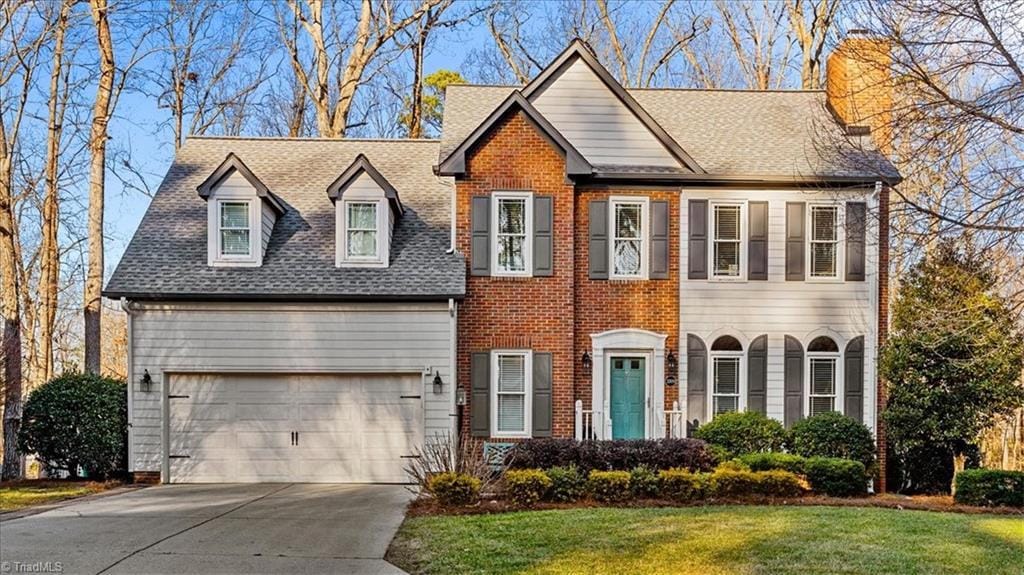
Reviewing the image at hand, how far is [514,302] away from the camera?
45.4 ft

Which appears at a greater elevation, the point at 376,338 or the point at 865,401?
the point at 376,338

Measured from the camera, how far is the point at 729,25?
85.5 feet

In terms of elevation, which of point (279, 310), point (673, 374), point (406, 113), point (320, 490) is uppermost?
point (406, 113)

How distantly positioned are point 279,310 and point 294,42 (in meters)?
14.3

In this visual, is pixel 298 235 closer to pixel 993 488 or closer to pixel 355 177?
pixel 355 177

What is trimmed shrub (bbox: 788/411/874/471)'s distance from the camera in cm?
1290

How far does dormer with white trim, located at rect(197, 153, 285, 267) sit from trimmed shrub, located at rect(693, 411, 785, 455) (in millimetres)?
8366

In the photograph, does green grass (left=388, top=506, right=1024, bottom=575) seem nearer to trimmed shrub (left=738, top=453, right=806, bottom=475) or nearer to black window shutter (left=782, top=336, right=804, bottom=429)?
trimmed shrub (left=738, top=453, right=806, bottom=475)

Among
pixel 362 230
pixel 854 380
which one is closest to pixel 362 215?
pixel 362 230

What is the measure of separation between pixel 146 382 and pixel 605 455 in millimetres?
7864

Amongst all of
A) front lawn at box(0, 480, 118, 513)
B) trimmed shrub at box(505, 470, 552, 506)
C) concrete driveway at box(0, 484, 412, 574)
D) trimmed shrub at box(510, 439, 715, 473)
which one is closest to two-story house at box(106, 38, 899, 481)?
front lawn at box(0, 480, 118, 513)

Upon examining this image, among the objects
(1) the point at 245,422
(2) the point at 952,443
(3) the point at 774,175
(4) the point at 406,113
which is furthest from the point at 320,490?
(4) the point at 406,113

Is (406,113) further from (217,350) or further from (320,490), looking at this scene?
(320,490)

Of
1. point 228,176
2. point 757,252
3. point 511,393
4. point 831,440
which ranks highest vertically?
point 228,176
